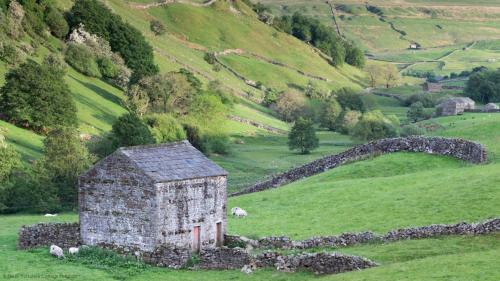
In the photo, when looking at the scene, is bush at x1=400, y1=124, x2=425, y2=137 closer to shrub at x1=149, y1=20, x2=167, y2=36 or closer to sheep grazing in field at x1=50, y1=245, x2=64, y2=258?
sheep grazing in field at x1=50, y1=245, x2=64, y2=258

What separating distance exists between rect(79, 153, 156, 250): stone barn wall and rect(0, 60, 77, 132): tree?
41.9m

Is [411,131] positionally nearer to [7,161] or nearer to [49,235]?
[7,161]

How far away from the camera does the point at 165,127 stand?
285 ft

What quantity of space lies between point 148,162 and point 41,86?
4582 centimetres

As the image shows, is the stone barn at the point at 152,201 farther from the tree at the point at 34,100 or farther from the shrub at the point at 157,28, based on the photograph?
the shrub at the point at 157,28

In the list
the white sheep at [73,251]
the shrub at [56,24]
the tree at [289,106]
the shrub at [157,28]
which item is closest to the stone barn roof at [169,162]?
the white sheep at [73,251]

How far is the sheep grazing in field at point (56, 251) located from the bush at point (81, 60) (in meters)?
68.0

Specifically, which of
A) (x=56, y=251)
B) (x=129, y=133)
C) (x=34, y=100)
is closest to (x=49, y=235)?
Result: (x=56, y=251)

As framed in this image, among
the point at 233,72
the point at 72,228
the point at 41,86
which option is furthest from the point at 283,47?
the point at 72,228

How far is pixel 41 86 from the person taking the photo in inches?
3184

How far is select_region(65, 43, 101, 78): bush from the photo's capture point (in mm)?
103938

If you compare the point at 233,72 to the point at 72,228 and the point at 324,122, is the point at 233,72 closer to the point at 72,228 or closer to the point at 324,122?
the point at 324,122

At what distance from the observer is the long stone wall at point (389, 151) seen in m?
57.6

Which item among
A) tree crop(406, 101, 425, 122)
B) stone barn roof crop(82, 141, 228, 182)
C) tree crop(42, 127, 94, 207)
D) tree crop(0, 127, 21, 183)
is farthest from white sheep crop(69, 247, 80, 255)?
tree crop(406, 101, 425, 122)
